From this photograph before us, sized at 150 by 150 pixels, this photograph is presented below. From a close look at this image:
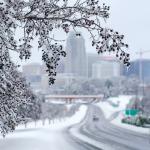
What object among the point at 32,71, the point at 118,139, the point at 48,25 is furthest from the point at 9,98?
the point at 32,71

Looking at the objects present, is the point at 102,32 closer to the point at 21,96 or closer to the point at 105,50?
the point at 105,50

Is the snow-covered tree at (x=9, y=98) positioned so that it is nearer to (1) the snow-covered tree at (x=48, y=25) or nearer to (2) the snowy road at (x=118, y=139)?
(1) the snow-covered tree at (x=48, y=25)

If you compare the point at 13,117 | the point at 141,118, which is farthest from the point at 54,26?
the point at 141,118

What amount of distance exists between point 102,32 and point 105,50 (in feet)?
1.13

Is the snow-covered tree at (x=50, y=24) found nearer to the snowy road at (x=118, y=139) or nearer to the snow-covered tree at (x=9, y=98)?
the snow-covered tree at (x=9, y=98)

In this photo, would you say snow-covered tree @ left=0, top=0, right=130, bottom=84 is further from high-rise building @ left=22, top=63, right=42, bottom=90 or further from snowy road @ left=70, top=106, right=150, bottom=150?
snowy road @ left=70, top=106, right=150, bottom=150

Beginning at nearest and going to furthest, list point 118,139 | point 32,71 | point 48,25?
1. point 48,25
2. point 118,139
3. point 32,71

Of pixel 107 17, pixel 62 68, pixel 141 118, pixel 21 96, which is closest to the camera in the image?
pixel 107 17

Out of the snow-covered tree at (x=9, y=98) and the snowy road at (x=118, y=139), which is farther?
the snowy road at (x=118, y=139)

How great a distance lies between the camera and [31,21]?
36.9 feet

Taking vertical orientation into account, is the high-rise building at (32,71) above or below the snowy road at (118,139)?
above

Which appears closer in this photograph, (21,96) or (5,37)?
(5,37)

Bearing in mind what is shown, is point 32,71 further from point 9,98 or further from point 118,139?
A: point 9,98

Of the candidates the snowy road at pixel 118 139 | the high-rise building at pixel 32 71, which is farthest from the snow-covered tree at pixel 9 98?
the snowy road at pixel 118 139
